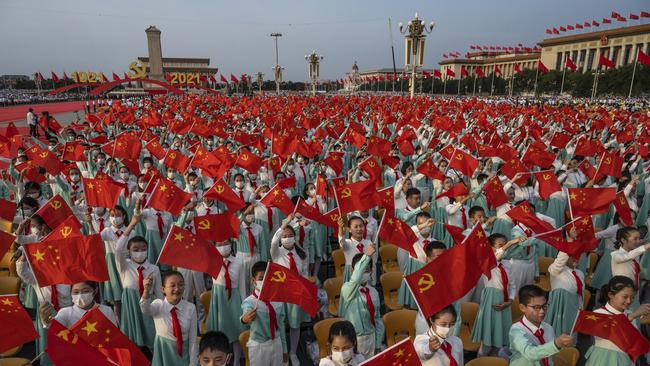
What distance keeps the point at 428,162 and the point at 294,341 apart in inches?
182

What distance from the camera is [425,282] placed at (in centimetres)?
327

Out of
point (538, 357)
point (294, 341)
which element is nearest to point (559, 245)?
point (538, 357)

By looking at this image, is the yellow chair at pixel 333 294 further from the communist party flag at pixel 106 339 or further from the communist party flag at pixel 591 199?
the communist party flag at pixel 591 199

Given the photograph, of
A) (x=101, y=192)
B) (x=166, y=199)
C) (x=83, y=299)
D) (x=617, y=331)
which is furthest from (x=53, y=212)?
(x=617, y=331)

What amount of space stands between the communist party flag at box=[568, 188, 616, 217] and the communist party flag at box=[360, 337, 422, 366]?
13.8 ft

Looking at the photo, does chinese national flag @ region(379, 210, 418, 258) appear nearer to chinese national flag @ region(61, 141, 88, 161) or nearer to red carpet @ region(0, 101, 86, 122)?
chinese national flag @ region(61, 141, 88, 161)

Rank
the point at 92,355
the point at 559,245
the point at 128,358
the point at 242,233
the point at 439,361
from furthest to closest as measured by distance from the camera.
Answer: the point at 242,233 → the point at 559,245 → the point at 439,361 → the point at 128,358 → the point at 92,355

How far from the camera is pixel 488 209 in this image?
805cm

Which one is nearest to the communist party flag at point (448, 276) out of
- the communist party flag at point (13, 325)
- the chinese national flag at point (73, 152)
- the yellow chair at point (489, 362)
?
the yellow chair at point (489, 362)

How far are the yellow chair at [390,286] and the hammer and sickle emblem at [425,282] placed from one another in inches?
86.4

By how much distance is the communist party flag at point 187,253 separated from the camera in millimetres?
4145

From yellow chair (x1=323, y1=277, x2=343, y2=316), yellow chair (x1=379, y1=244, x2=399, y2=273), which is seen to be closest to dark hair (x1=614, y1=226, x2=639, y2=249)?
yellow chair (x1=379, y1=244, x2=399, y2=273)

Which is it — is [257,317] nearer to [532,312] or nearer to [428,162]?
[532,312]

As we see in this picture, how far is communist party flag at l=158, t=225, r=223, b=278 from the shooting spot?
4.14m
